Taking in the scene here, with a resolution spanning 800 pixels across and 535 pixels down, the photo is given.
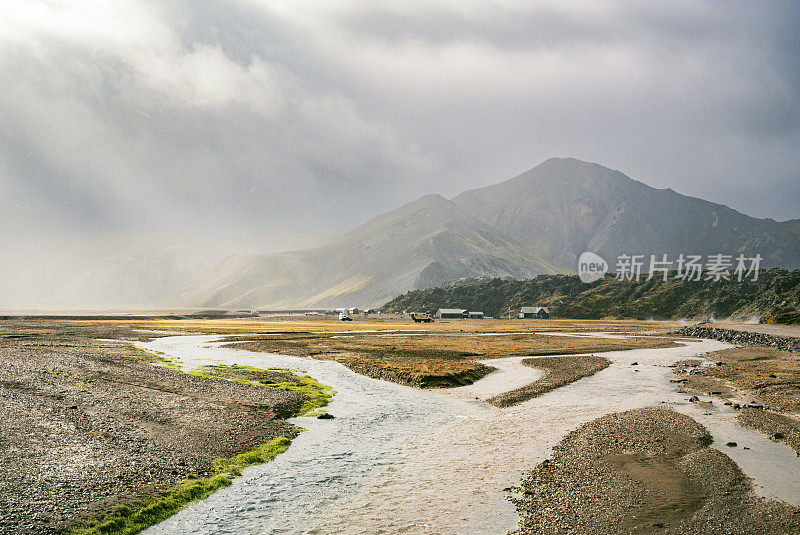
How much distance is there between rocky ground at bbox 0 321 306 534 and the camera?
15.9 metres

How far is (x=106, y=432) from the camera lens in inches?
914

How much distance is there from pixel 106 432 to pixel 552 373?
41.4 m

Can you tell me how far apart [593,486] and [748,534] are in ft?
16.6

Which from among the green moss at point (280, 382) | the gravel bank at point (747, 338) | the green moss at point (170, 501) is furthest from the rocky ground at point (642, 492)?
the gravel bank at point (747, 338)

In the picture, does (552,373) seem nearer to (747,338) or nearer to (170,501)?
(170,501)

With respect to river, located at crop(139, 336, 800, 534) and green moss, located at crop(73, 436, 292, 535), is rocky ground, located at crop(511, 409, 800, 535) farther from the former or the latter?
green moss, located at crop(73, 436, 292, 535)

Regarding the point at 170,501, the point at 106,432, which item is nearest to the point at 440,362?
the point at 106,432

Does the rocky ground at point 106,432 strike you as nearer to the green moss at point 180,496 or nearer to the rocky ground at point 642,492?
the green moss at point 180,496

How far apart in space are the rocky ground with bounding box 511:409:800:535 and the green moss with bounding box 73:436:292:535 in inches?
430

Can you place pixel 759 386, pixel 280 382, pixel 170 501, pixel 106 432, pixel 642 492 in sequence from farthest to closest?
pixel 280 382
pixel 759 386
pixel 106 432
pixel 642 492
pixel 170 501

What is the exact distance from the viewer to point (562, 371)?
176 ft

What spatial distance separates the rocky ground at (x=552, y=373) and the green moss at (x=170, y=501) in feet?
64.7

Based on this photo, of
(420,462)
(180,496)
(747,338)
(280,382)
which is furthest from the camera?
(747,338)

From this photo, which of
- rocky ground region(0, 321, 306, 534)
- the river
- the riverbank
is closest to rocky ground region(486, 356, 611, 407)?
the riverbank
